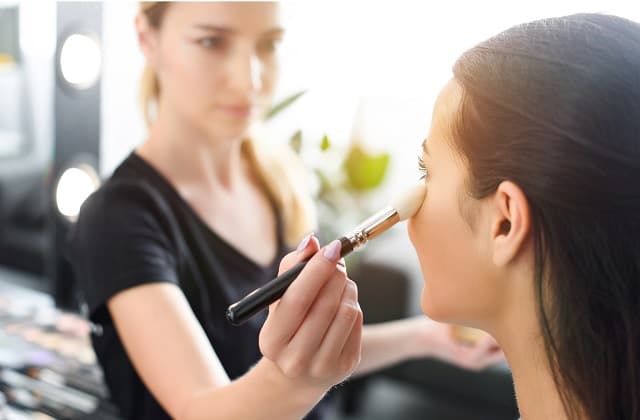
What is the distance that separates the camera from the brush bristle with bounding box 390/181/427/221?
0.45 meters

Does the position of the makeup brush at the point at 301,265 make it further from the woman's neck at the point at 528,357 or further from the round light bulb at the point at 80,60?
the round light bulb at the point at 80,60

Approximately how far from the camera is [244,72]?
2.00ft

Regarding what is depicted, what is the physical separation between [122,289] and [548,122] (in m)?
0.32

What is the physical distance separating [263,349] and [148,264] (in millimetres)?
159

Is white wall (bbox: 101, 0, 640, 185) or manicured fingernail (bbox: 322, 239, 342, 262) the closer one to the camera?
manicured fingernail (bbox: 322, 239, 342, 262)

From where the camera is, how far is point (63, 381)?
0.80 m

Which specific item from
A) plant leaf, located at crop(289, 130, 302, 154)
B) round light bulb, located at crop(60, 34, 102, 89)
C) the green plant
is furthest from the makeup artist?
the green plant

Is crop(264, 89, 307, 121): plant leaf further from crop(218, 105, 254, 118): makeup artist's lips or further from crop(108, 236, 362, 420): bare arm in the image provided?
crop(108, 236, 362, 420): bare arm

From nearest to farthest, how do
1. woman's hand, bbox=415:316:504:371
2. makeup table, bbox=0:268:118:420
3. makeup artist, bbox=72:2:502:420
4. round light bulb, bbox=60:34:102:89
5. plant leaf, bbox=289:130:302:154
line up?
makeup artist, bbox=72:2:502:420 → woman's hand, bbox=415:316:504:371 → makeup table, bbox=0:268:118:420 → plant leaf, bbox=289:130:302:154 → round light bulb, bbox=60:34:102:89

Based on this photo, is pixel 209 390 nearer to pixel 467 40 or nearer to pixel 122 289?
pixel 122 289

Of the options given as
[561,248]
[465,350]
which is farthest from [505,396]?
[561,248]

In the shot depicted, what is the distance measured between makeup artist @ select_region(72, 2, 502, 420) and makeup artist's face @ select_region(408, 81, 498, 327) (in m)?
0.06

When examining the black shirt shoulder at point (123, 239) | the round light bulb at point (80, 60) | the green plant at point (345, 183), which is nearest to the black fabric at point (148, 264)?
the black shirt shoulder at point (123, 239)

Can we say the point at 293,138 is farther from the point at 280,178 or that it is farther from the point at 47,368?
the point at 47,368
